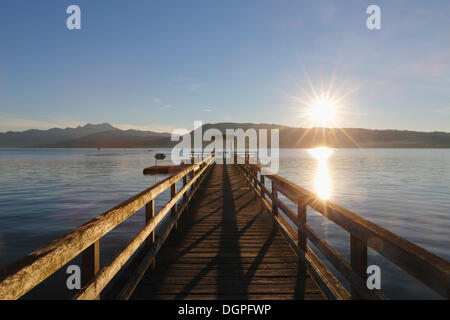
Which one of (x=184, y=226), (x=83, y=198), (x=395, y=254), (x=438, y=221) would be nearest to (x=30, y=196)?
(x=83, y=198)

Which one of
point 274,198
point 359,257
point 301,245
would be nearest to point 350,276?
point 359,257

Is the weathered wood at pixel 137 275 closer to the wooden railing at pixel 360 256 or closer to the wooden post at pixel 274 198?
the wooden railing at pixel 360 256

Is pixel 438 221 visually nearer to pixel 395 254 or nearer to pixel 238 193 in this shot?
pixel 238 193

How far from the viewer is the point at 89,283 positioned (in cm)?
203

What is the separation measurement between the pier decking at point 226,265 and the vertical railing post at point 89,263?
146 cm

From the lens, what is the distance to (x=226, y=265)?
14.2ft

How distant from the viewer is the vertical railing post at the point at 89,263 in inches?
83.1

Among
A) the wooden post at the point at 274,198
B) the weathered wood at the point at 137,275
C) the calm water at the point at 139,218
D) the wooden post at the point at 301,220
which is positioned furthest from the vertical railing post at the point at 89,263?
the calm water at the point at 139,218

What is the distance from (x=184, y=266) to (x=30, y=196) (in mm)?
20334

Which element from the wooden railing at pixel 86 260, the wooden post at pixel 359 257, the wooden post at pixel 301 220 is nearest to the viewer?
the wooden railing at pixel 86 260

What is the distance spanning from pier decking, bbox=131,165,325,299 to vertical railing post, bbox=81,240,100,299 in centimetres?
146

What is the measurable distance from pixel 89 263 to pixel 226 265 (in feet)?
8.61

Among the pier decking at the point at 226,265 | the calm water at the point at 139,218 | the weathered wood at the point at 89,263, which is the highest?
the weathered wood at the point at 89,263

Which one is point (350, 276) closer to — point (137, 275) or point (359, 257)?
point (359, 257)
